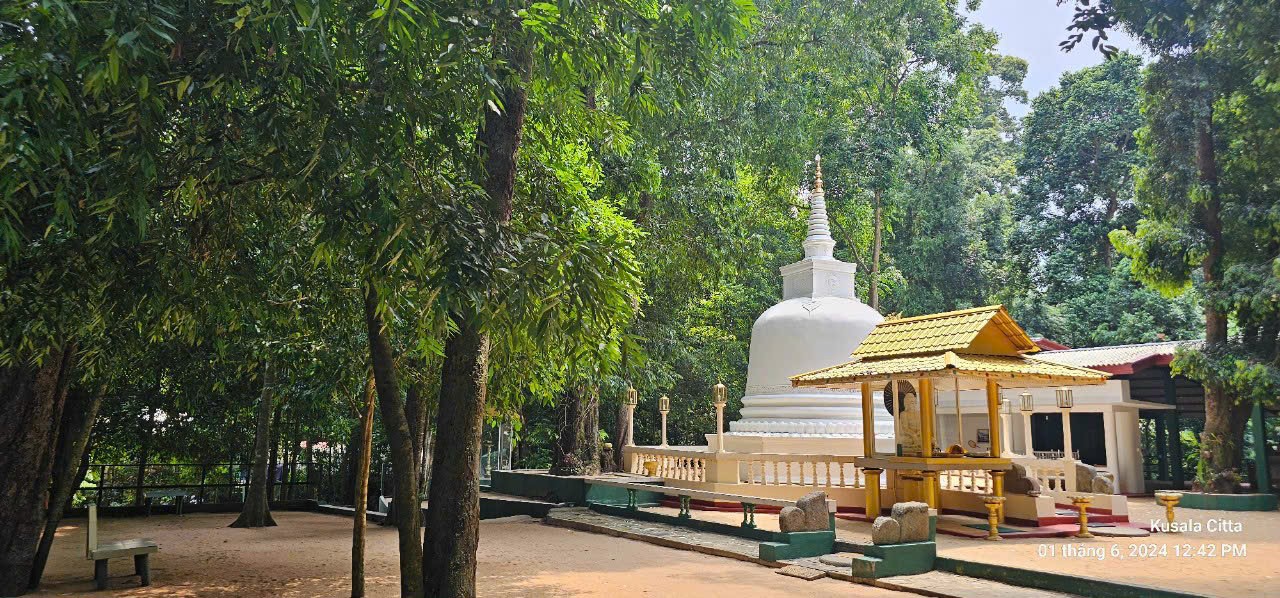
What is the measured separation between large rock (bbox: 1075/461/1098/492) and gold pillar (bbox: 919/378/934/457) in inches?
149

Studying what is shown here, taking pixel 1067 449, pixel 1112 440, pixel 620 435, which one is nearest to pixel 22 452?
pixel 1067 449

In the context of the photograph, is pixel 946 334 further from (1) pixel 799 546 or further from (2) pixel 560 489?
(2) pixel 560 489

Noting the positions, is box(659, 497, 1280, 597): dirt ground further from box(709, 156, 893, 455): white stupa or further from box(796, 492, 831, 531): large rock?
box(709, 156, 893, 455): white stupa

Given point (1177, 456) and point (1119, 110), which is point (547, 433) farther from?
point (1119, 110)

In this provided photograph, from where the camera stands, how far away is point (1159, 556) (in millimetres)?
10906

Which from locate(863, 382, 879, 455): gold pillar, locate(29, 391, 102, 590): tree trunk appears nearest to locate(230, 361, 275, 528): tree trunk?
locate(29, 391, 102, 590): tree trunk

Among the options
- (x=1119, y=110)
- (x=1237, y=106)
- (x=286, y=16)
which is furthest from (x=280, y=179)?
(x=1119, y=110)

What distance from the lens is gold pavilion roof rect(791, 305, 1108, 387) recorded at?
12711 mm

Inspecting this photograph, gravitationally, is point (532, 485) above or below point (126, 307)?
below

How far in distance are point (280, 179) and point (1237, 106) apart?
803 inches

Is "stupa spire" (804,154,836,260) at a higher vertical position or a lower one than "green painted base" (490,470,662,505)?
higher

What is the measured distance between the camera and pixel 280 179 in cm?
666

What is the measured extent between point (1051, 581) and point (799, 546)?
10.5 ft

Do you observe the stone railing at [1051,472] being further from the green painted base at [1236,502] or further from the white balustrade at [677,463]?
the white balustrade at [677,463]
